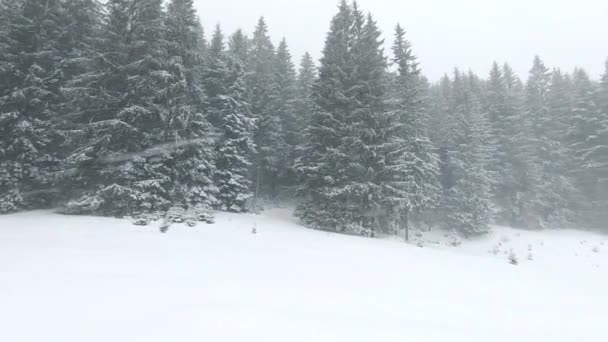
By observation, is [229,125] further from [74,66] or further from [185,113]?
[74,66]

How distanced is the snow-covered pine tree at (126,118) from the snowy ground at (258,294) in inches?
229

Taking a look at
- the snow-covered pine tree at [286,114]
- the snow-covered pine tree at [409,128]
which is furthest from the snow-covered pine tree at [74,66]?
the snow-covered pine tree at [409,128]

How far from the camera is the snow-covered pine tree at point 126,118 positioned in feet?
49.9

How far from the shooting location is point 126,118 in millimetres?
16141

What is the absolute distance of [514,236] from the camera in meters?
26.6

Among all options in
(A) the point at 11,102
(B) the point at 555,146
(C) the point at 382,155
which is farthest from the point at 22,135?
(B) the point at 555,146

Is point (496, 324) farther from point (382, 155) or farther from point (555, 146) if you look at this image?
point (555, 146)

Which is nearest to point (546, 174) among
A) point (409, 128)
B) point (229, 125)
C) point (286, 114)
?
point (409, 128)

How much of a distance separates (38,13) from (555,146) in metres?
42.8

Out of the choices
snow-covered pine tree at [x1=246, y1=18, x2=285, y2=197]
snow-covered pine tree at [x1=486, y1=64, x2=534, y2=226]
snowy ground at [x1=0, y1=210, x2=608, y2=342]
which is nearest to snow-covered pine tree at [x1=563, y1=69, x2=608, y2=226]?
snow-covered pine tree at [x1=486, y1=64, x2=534, y2=226]

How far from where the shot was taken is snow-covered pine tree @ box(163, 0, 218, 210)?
17016 millimetres

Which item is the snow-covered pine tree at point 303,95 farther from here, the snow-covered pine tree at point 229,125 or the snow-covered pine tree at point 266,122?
the snow-covered pine tree at point 229,125

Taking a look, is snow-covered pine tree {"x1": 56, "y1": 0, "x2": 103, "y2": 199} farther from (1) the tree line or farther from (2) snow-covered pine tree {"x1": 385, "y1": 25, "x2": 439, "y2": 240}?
(2) snow-covered pine tree {"x1": 385, "y1": 25, "x2": 439, "y2": 240}

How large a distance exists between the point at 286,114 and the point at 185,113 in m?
14.7
